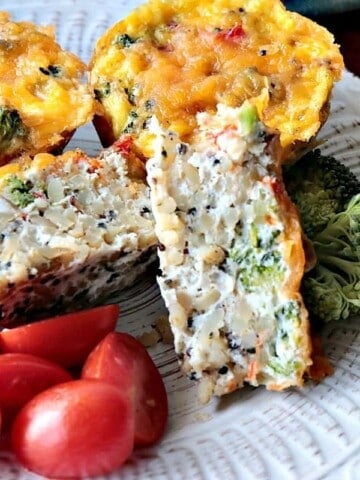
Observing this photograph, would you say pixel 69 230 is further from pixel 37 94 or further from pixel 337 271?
pixel 337 271

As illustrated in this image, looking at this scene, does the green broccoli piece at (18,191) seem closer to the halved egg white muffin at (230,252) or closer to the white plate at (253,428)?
the halved egg white muffin at (230,252)

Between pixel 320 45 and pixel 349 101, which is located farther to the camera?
pixel 349 101

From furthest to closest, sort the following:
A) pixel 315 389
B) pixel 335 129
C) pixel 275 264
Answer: pixel 335 129, pixel 315 389, pixel 275 264

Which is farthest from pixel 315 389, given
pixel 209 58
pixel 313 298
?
pixel 209 58

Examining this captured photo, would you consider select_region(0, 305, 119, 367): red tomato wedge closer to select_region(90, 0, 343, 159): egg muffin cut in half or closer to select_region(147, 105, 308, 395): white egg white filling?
select_region(147, 105, 308, 395): white egg white filling

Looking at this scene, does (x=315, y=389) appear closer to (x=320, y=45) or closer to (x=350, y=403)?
(x=350, y=403)

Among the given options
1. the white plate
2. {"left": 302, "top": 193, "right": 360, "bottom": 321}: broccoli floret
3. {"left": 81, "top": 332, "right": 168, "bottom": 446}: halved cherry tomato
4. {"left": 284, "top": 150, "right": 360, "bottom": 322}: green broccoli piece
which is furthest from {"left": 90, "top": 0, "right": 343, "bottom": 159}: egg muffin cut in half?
{"left": 81, "top": 332, "right": 168, "bottom": 446}: halved cherry tomato
